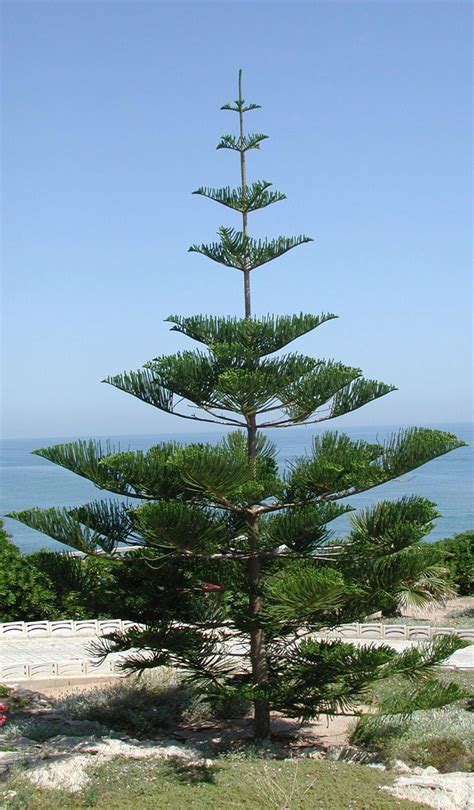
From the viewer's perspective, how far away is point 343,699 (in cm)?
907

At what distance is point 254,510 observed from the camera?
9.04 meters

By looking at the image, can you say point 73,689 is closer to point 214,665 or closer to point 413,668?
point 214,665

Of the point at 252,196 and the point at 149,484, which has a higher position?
the point at 252,196

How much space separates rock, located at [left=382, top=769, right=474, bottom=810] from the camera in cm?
730

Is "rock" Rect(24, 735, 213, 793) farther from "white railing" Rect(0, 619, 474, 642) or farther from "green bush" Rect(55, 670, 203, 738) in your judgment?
"white railing" Rect(0, 619, 474, 642)

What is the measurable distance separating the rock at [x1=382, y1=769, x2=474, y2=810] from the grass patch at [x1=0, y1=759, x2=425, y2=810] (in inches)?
6.3

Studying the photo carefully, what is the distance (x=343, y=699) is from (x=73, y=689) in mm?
4841

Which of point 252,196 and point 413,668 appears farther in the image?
point 252,196

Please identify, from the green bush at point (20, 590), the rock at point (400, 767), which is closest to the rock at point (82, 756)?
the rock at point (400, 767)

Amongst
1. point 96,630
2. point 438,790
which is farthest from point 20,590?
point 438,790

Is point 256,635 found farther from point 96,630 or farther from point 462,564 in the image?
point 462,564

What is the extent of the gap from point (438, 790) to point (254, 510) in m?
3.08

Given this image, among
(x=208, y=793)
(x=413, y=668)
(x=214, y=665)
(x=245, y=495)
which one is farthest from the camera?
(x=214, y=665)

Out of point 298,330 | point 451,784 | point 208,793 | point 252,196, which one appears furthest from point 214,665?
point 252,196
